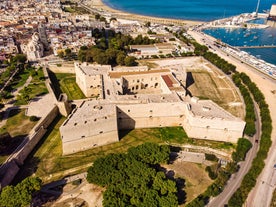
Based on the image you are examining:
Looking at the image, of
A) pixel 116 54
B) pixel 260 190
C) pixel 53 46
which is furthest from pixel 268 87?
pixel 53 46

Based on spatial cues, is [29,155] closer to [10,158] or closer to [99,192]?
[10,158]

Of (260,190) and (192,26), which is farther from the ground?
(192,26)

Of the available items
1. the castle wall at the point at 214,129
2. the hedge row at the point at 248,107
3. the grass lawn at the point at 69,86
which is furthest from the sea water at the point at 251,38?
the grass lawn at the point at 69,86

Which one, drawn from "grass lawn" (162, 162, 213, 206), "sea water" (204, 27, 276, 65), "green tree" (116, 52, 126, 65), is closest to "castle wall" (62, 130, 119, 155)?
"grass lawn" (162, 162, 213, 206)

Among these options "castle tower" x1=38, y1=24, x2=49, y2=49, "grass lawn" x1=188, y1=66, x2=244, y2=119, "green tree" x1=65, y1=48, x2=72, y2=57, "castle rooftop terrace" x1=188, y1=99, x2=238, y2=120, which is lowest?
"grass lawn" x1=188, y1=66, x2=244, y2=119

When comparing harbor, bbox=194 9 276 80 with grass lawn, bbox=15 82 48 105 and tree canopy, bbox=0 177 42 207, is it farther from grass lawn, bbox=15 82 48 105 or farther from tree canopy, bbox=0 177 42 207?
tree canopy, bbox=0 177 42 207

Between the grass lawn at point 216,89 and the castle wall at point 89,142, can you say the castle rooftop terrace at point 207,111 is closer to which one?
→ the grass lawn at point 216,89

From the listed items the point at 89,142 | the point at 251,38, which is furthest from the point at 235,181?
the point at 251,38
